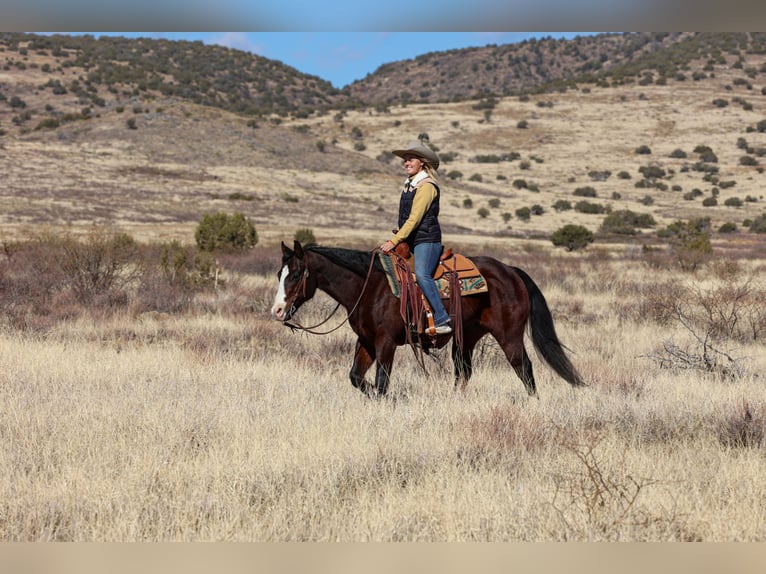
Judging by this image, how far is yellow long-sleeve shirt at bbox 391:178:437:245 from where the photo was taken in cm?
644

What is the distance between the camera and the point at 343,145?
9250cm

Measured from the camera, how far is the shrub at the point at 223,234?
2450cm

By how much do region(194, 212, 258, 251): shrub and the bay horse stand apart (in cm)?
1811

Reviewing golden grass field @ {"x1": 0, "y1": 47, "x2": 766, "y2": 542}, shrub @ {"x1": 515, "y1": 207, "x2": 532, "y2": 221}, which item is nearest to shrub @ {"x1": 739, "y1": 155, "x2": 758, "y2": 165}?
shrub @ {"x1": 515, "y1": 207, "x2": 532, "y2": 221}

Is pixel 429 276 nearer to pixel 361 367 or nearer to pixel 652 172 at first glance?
pixel 361 367

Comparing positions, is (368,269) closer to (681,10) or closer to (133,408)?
(133,408)

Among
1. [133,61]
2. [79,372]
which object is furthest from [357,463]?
[133,61]

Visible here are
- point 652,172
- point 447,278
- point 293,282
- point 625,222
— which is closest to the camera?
point 293,282

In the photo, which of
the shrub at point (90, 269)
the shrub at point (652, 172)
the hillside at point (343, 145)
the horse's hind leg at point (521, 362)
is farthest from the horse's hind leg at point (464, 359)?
the shrub at point (652, 172)

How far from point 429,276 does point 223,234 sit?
1911 cm

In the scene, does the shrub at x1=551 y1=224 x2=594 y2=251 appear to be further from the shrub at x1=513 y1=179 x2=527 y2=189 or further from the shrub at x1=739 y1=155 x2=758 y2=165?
the shrub at x1=739 y1=155 x2=758 y2=165

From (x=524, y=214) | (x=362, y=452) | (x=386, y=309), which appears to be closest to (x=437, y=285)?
(x=386, y=309)

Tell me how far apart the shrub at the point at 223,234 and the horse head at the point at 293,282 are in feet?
59.8

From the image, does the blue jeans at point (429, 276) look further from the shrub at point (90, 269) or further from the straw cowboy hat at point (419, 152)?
the shrub at point (90, 269)
